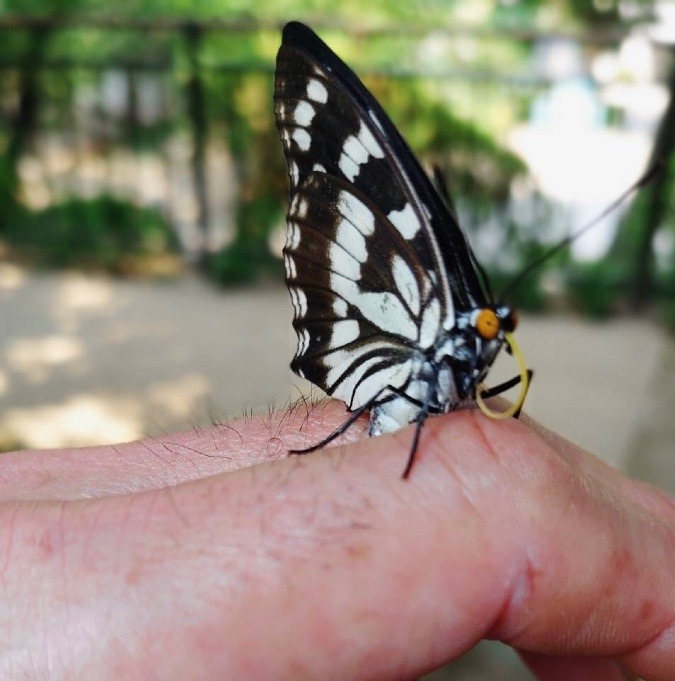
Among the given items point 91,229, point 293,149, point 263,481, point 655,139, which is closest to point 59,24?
point 91,229

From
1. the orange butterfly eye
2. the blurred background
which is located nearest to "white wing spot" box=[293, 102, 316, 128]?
the orange butterfly eye

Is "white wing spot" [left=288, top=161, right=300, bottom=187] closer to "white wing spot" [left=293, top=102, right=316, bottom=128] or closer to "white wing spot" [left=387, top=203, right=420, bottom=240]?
"white wing spot" [left=293, top=102, right=316, bottom=128]

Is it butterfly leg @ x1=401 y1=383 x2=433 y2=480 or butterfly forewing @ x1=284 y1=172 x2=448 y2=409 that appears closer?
butterfly leg @ x1=401 y1=383 x2=433 y2=480

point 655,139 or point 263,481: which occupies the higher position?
point 655,139

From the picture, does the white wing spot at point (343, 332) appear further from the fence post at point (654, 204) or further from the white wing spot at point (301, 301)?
the fence post at point (654, 204)

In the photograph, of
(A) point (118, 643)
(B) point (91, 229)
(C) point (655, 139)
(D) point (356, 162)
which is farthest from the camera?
(B) point (91, 229)

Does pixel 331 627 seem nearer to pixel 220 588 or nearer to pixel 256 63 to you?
pixel 220 588

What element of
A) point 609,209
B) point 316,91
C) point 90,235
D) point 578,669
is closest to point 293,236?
point 316,91
